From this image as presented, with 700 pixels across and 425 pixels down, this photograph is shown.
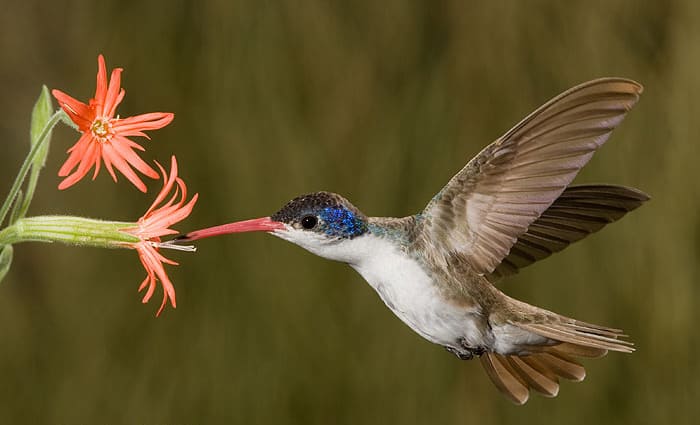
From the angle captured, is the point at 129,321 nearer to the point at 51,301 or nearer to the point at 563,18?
the point at 51,301

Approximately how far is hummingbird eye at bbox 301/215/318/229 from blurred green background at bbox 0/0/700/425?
868 millimetres

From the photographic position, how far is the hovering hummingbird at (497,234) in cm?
50

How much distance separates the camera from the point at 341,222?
0.51 metres

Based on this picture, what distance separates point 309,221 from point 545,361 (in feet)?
1.03

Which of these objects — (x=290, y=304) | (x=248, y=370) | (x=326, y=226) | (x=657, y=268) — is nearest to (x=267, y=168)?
(x=290, y=304)

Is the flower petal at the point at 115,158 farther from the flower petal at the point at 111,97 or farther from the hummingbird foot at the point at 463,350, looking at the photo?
the hummingbird foot at the point at 463,350

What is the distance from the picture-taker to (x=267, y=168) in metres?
1.42

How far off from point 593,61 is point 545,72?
3.2 inches

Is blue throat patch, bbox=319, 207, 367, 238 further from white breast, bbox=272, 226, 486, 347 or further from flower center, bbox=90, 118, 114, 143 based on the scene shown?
flower center, bbox=90, 118, 114, 143

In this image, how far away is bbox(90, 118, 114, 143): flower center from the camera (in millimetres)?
424

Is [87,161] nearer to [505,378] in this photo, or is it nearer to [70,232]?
[70,232]

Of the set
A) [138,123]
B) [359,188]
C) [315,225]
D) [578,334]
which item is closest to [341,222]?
[315,225]

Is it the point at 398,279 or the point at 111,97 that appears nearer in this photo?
the point at 111,97

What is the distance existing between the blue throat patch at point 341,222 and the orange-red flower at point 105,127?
0.11 meters
